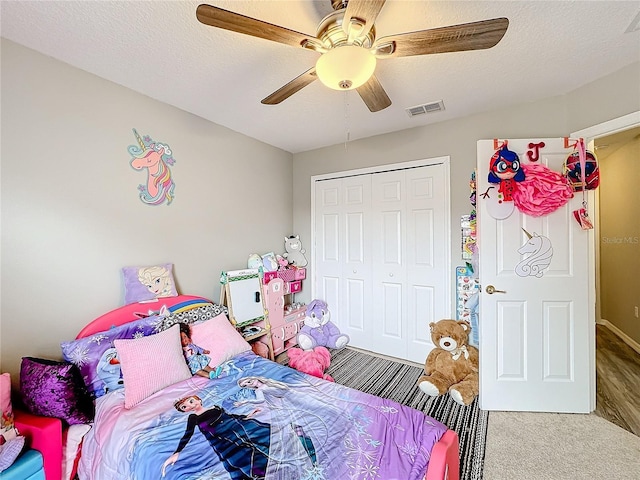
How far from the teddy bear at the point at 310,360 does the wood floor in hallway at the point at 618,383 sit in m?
2.22

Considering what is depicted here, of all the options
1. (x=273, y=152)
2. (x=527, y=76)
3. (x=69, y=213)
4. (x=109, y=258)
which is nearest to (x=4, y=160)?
A: (x=69, y=213)

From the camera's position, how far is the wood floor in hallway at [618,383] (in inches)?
83.9

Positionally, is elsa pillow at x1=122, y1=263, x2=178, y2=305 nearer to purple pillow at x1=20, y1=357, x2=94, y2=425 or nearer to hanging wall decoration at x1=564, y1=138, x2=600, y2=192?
purple pillow at x1=20, y1=357, x2=94, y2=425

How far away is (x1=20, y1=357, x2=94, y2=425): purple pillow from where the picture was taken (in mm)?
1515

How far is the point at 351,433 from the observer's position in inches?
52.1

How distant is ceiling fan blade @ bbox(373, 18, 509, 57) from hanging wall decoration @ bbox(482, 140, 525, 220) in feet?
3.84

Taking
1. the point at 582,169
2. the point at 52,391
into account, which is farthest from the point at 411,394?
the point at 52,391

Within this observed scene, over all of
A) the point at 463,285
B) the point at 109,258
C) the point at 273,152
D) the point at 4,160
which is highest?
the point at 273,152

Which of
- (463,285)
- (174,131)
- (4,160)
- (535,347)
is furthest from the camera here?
(463,285)

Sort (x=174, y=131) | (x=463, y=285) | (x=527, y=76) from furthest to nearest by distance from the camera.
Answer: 1. (x=463, y=285)
2. (x=174, y=131)
3. (x=527, y=76)

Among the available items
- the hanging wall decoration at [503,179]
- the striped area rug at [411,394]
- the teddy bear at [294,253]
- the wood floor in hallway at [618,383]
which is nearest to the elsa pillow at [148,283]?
the teddy bear at [294,253]

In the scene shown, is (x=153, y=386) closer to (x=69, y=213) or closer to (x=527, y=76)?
(x=69, y=213)

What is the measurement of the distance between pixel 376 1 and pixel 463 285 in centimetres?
251

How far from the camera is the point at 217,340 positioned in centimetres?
215
